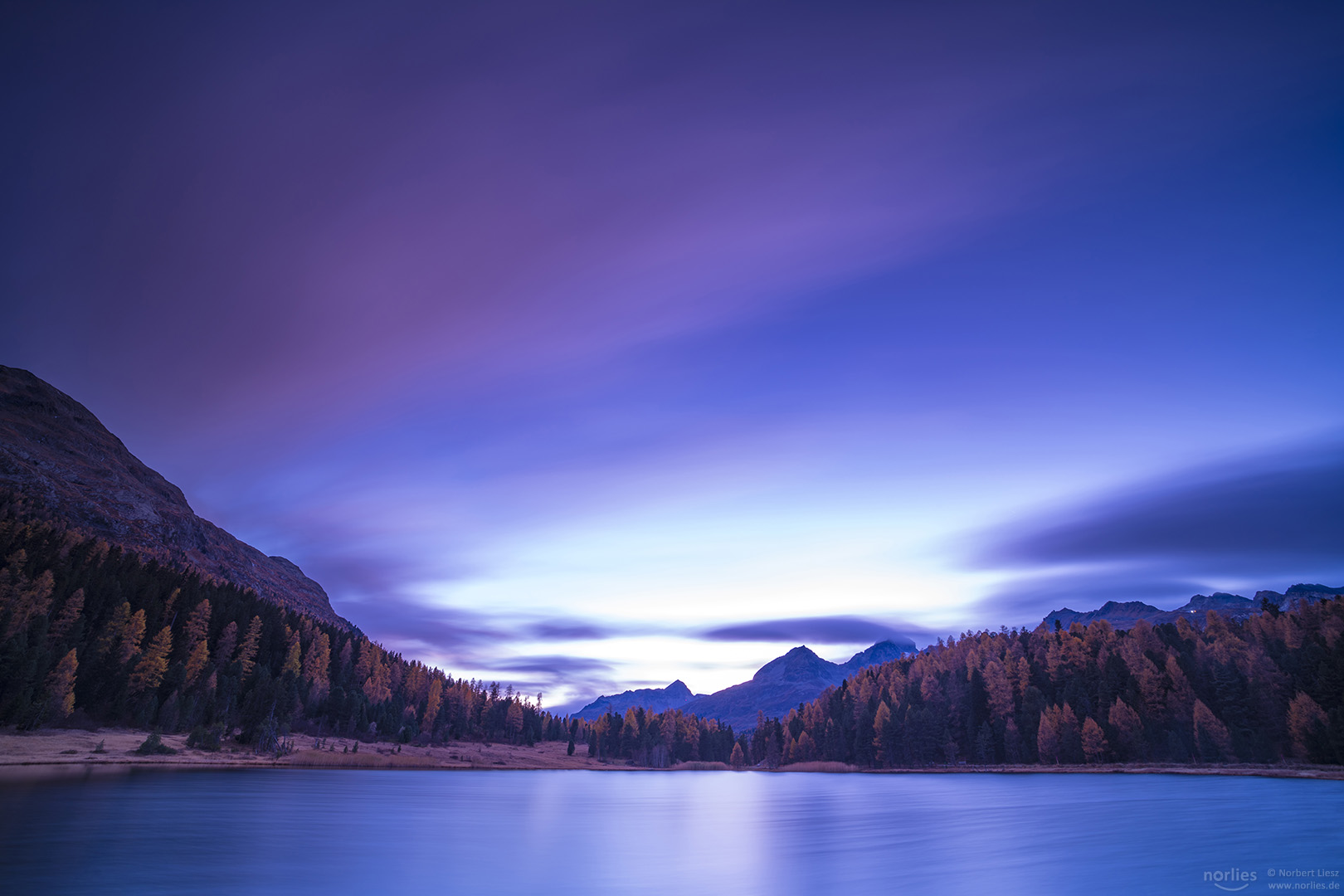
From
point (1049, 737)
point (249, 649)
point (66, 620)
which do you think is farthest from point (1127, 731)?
point (66, 620)

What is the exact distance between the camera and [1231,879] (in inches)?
1144

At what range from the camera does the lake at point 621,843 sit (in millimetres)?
28422

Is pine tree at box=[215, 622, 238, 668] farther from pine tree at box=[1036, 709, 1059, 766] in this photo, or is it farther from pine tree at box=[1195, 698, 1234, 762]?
pine tree at box=[1195, 698, 1234, 762]

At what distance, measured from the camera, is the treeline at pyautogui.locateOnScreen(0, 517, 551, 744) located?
90.8m

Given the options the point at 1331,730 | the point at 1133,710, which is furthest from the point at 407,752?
the point at 1331,730

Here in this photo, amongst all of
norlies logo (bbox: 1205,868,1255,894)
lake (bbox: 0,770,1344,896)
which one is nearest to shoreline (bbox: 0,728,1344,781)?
lake (bbox: 0,770,1344,896)

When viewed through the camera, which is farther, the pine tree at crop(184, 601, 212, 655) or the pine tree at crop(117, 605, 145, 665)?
the pine tree at crop(184, 601, 212, 655)

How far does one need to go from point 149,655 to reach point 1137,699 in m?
193

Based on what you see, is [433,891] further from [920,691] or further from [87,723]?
[920,691]

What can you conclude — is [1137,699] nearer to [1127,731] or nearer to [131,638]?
[1127,731]

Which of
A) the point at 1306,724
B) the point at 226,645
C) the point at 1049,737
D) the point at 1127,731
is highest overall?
the point at 226,645

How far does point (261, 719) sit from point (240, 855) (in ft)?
353

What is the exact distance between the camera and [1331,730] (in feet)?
338

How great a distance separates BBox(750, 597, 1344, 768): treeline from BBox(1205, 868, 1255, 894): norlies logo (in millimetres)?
106253
